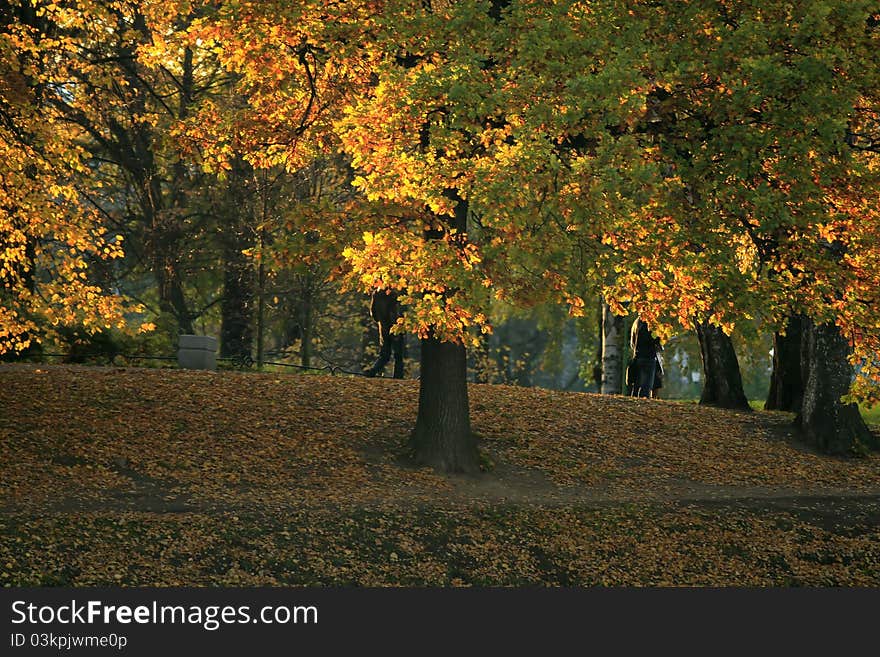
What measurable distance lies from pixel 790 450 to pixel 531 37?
10110mm

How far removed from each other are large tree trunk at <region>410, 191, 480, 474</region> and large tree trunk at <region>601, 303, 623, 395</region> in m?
11.0

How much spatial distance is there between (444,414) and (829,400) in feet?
26.0

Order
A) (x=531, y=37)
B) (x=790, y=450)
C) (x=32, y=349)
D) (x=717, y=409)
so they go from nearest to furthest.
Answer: (x=531, y=37) < (x=790, y=450) < (x=32, y=349) < (x=717, y=409)

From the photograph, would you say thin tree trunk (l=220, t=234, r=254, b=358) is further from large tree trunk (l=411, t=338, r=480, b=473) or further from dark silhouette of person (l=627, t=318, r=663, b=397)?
large tree trunk (l=411, t=338, r=480, b=473)

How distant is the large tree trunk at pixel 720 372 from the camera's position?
2419 centimetres

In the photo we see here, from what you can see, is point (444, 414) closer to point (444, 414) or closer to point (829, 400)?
point (444, 414)

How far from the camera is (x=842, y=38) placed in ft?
47.8

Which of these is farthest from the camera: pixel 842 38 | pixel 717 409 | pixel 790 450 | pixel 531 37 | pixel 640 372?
pixel 640 372

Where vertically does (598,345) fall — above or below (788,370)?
above

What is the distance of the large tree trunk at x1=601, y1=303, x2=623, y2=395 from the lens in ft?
90.0

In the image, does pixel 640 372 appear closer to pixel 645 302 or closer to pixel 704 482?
pixel 704 482

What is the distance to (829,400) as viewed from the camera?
2072cm

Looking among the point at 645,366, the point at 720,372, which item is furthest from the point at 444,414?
the point at 645,366

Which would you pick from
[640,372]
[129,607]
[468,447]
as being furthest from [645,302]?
[640,372]
